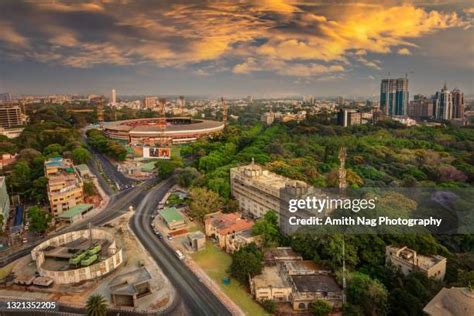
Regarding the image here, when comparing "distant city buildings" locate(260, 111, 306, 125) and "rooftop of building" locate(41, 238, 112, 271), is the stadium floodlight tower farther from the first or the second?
"rooftop of building" locate(41, 238, 112, 271)

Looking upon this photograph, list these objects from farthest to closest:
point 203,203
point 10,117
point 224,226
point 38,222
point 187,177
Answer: point 10,117 < point 187,177 < point 203,203 < point 38,222 < point 224,226

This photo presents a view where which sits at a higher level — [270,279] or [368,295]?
[368,295]

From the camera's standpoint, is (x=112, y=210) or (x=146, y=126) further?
(x=146, y=126)

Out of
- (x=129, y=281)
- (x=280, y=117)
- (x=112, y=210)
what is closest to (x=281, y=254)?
(x=129, y=281)

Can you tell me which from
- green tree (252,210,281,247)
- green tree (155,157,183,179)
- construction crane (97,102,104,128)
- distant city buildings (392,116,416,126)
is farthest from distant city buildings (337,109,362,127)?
construction crane (97,102,104,128)

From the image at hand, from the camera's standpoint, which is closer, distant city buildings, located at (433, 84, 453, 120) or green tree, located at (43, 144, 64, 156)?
distant city buildings, located at (433, 84, 453, 120)

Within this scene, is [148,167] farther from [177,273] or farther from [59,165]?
[177,273]

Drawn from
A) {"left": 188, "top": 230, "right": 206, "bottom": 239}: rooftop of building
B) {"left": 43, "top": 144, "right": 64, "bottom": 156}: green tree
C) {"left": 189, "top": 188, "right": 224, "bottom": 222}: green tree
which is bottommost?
{"left": 188, "top": 230, "right": 206, "bottom": 239}: rooftop of building

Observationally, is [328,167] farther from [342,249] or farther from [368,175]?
[342,249]
